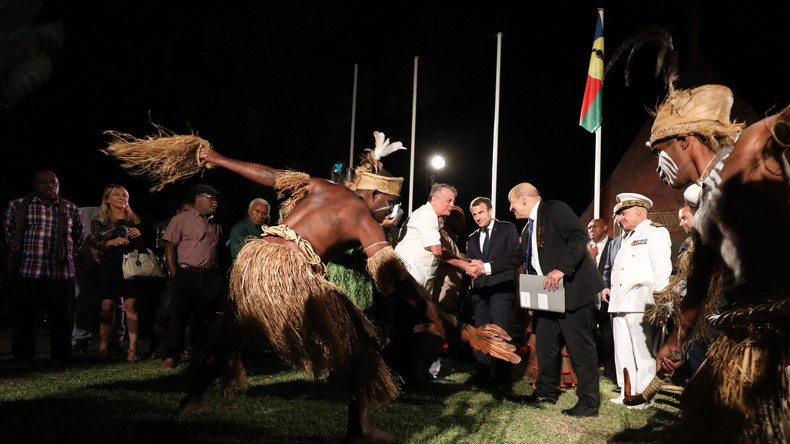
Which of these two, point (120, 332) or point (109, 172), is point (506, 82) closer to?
point (109, 172)

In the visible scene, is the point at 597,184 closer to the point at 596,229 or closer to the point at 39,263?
the point at 596,229

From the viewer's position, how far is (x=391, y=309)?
6.30 meters

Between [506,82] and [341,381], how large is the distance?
16.3 m

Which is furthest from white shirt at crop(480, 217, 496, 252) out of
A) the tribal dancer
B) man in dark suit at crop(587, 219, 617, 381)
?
the tribal dancer

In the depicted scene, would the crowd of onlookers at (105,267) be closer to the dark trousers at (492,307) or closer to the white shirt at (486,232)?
the white shirt at (486,232)

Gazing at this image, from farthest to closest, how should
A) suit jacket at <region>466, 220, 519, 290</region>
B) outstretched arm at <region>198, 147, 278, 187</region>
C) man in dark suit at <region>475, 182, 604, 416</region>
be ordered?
suit jacket at <region>466, 220, 519, 290</region>, man in dark suit at <region>475, 182, 604, 416</region>, outstretched arm at <region>198, 147, 278, 187</region>

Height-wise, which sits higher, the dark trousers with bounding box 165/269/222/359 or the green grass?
the dark trousers with bounding box 165/269/222/359

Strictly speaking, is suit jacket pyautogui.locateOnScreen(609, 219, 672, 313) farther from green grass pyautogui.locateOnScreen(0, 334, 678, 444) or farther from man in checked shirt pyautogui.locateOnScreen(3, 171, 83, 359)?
man in checked shirt pyautogui.locateOnScreen(3, 171, 83, 359)

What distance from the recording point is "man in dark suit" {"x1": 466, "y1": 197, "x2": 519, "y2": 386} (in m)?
6.11

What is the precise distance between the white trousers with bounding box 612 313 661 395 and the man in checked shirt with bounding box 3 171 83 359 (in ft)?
19.5

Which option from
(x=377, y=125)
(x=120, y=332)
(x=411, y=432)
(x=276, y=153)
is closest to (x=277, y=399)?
(x=411, y=432)

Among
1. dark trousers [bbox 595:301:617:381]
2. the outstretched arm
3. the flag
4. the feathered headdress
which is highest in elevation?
the flag

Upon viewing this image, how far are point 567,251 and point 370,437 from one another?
2.42 metres

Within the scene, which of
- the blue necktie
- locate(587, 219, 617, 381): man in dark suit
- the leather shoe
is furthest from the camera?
locate(587, 219, 617, 381): man in dark suit
